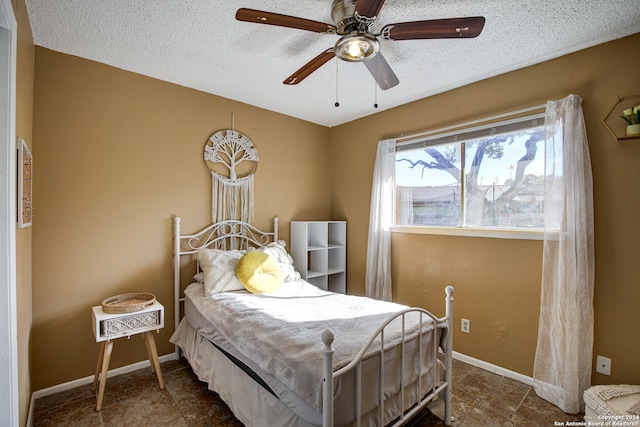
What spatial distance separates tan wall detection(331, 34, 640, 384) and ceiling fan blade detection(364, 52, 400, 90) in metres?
1.14

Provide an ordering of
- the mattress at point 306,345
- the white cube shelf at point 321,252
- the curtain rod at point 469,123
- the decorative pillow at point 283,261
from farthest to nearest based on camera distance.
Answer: the white cube shelf at point 321,252, the decorative pillow at point 283,261, the curtain rod at point 469,123, the mattress at point 306,345

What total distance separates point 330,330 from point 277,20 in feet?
4.84

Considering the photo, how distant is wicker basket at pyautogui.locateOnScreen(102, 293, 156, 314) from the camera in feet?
6.95

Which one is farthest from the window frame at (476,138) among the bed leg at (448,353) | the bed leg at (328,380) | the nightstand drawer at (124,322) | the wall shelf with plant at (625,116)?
the nightstand drawer at (124,322)

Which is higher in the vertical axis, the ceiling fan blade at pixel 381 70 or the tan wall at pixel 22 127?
the ceiling fan blade at pixel 381 70

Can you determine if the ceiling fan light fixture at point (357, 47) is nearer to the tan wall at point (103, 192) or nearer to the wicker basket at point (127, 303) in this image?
the tan wall at point (103, 192)

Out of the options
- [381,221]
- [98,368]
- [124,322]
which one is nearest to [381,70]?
[381,221]

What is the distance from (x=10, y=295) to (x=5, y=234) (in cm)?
27

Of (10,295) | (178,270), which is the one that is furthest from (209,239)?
(10,295)

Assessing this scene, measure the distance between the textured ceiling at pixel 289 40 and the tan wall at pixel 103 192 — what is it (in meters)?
0.24

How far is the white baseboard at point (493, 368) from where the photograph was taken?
2.41 meters

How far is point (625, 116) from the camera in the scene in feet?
6.38

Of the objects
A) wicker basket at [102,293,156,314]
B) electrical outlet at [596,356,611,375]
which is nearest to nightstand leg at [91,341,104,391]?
wicker basket at [102,293,156,314]

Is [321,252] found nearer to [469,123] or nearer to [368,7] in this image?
[469,123]
